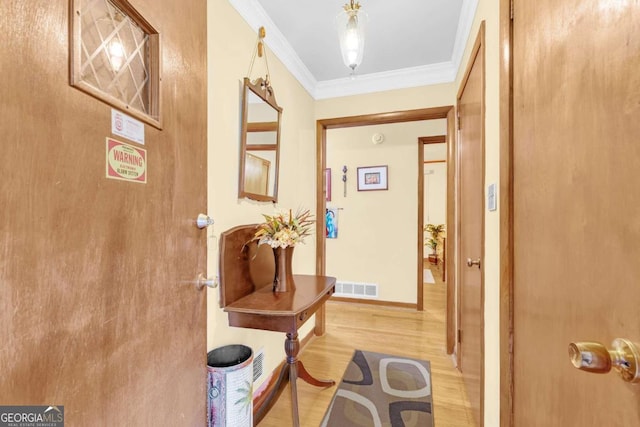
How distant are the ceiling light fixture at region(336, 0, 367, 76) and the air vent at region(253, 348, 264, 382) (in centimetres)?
182

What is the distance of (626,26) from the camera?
18.7 inches

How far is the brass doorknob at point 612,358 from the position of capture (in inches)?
17.1

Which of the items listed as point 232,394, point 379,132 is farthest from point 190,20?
point 379,132

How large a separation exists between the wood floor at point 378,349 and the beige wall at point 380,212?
1.31 feet

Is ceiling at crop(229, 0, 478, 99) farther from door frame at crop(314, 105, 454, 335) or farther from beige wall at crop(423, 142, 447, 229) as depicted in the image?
beige wall at crop(423, 142, 447, 229)

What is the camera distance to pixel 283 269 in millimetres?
1654

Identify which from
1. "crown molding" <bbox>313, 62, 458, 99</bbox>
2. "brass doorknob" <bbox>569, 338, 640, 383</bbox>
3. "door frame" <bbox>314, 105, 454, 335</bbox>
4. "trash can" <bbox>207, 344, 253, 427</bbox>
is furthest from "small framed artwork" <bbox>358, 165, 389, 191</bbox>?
"brass doorknob" <bbox>569, 338, 640, 383</bbox>

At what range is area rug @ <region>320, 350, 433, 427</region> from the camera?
1.61 m

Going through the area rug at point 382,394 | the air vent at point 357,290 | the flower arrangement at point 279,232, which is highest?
the flower arrangement at point 279,232

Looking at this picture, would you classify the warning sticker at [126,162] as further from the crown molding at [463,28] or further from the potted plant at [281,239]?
the crown molding at [463,28]

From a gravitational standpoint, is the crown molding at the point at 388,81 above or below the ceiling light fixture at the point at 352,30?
above

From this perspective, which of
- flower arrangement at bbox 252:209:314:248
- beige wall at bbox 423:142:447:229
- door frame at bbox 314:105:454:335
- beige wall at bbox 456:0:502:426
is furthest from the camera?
beige wall at bbox 423:142:447:229

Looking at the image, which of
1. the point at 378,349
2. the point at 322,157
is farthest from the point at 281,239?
the point at 378,349

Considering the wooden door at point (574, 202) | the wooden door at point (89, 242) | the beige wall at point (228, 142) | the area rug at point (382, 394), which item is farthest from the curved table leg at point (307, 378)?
the wooden door at point (574, 202)
